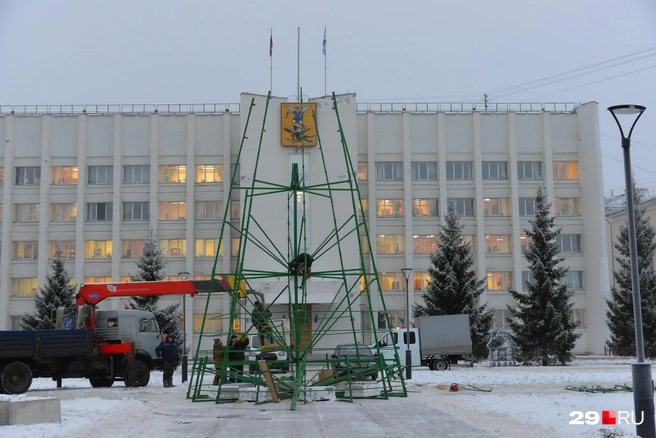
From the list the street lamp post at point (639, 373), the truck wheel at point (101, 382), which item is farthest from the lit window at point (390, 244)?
the street lamp post at point (639, 373)

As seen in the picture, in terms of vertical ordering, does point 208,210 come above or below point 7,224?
above

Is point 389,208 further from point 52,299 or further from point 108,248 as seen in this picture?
point 52,299

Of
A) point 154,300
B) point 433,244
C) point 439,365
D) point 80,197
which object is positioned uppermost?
point 80,197

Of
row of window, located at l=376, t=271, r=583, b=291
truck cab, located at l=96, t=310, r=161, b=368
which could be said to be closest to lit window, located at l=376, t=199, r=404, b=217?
row of window, located at l=376, t=271, r=583, b=291

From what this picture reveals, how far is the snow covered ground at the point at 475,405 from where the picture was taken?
1515 centimetres

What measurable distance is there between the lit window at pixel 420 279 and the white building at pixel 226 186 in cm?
21

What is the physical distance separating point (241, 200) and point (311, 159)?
22.3 ft

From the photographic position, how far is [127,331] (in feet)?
103

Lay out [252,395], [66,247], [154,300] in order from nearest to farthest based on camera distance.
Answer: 1. [252,395]
2. [154,300]
3. [66,247]

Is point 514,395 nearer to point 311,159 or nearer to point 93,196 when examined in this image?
point 311,159

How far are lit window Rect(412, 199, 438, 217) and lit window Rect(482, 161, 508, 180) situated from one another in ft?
17.3

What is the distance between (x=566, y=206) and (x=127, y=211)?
37.6 metres

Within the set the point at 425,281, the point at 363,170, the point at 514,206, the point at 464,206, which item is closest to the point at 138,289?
the point at 363,170

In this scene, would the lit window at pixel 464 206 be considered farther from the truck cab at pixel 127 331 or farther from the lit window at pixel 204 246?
the truck cab at pixel 127 331
